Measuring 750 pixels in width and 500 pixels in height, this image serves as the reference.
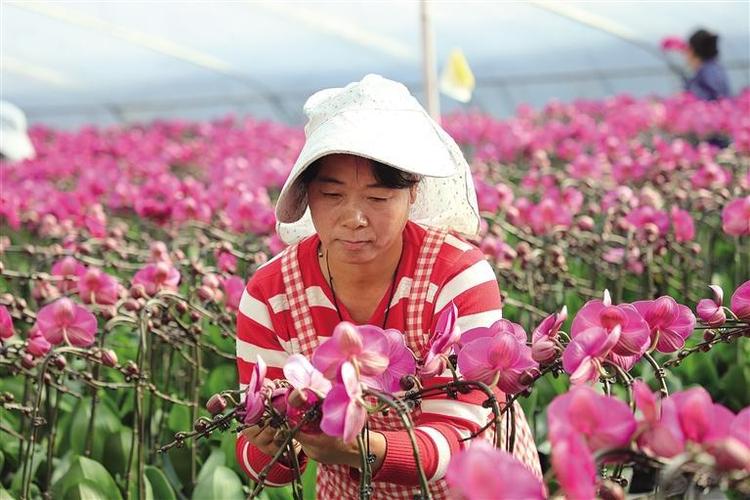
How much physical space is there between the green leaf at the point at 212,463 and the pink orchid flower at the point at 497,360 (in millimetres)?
1074

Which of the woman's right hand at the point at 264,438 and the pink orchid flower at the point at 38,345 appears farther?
the pink orchid flower at the point at 38,345

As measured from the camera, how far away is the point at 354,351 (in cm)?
119

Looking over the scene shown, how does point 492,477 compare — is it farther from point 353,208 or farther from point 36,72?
point 36,72

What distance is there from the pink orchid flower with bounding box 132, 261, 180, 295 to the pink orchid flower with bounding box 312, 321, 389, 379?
133 cm

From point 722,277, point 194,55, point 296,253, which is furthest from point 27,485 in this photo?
point 194,55

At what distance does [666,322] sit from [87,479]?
4.00ft

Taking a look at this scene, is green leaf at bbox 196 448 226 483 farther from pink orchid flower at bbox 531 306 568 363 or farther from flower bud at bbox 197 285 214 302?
pink orchid flower at bbox 531 306 568 363

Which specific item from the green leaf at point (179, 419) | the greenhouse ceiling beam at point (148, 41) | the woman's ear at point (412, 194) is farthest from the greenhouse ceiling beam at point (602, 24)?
the woman's ear at point (412, 194)

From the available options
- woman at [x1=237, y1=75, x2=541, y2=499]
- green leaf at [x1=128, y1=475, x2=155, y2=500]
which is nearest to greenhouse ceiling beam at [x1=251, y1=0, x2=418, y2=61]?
green leaf at [x1=128, y1=475, x2=155, y2=500]

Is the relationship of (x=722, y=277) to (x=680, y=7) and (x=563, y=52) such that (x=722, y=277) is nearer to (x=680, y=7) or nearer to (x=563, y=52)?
(x=680, y=7)

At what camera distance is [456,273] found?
5.74 feet

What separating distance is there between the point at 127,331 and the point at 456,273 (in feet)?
6.07

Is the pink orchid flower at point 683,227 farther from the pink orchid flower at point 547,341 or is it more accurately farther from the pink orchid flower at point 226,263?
the pink orchid flower at point 547,341

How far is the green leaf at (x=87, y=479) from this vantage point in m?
2.19
